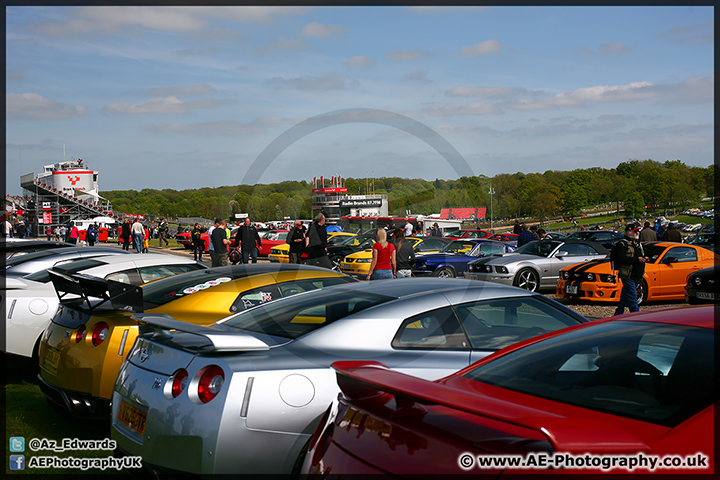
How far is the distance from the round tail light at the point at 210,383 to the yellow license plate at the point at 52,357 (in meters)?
2.41

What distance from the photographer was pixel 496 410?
1853 millimetres

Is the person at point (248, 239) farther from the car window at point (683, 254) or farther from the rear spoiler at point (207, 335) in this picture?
the rear spoiler at point (207, 335)

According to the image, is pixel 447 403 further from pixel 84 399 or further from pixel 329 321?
pixel 84 399

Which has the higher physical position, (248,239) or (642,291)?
(248,239)

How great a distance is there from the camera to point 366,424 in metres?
2.10

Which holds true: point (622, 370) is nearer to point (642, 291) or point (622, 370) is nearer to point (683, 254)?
point (642, 291)

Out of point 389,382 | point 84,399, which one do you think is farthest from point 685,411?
point 84,399

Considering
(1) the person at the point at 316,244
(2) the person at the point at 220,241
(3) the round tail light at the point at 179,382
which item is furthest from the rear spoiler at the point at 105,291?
(2) the person at the point at 220,241

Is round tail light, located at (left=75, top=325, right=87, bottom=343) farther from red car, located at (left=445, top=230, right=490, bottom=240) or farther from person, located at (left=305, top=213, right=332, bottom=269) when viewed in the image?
red car, located at (left=445, top=230, right=490, bottom=240)

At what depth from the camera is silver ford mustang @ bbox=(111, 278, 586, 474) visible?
294 cm

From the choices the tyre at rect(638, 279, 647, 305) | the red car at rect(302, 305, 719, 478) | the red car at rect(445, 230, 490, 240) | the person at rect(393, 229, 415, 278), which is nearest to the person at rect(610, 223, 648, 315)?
the tyre at rect(638, 279, 647, 305)

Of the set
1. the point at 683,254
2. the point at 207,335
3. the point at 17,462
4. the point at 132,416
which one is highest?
the point at 207,335

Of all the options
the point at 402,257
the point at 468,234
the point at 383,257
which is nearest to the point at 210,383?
the point at 383,257

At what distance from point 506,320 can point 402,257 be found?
7878 millimetres
